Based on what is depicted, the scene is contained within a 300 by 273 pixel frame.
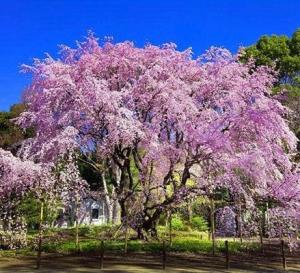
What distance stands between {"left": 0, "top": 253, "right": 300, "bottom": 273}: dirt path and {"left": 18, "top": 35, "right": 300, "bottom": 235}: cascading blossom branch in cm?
272

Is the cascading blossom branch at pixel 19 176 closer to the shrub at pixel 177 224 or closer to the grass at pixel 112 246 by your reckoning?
the grass at pixel 112 246

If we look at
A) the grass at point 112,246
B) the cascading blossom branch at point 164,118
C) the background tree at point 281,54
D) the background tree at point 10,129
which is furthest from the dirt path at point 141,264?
the background tree at point 281,54

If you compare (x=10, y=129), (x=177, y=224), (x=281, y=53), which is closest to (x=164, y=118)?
(x=177, y=224)

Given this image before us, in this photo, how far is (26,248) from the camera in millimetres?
23422

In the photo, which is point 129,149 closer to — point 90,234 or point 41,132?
point 41,132

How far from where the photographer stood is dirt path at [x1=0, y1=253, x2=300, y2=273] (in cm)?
1880

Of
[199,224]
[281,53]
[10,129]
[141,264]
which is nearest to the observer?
[141,264]

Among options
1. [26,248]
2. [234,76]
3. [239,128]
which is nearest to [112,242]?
[26,248]

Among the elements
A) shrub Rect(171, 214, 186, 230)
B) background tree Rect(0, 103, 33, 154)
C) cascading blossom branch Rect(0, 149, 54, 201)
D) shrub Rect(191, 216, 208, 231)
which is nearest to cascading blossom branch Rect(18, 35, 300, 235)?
cascading blossom branch Rect(0, 149, 54, 201)

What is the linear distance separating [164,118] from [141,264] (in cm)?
658

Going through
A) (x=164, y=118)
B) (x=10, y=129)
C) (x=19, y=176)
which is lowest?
(x=19, y=176)

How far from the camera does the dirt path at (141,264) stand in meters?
18.8

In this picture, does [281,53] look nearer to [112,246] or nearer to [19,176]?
[112,246]

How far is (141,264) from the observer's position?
66.4 ft
